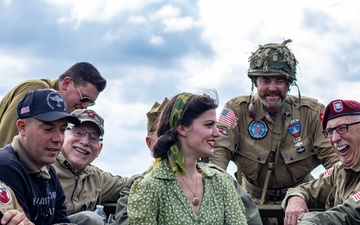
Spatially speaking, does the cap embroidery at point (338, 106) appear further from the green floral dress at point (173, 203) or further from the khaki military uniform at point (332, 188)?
the green floral dress at point (173, 203)

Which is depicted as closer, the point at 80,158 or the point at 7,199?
the point at 7,199

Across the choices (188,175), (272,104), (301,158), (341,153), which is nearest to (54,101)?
(188,175)

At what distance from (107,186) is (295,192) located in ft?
5.81

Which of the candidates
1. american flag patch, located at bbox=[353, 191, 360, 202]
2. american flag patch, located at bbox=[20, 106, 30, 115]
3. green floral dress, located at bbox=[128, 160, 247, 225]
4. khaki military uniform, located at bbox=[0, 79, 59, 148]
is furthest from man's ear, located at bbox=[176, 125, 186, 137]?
khaki military uniform, located at bbox=[0, 79, 59, 148]

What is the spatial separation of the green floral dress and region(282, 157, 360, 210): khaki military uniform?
1.60m

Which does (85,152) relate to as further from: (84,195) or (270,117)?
(270,117)

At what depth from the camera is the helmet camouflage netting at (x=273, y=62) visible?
346 inches

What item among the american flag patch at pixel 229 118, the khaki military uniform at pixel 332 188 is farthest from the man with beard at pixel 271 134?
the khaki military uniform at pixel 332 188

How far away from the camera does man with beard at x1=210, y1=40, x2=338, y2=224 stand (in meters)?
8.73

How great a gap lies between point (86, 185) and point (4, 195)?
2015 millimetres

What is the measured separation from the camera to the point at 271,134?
884cm

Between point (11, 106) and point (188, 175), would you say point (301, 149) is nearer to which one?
point (11, 106)

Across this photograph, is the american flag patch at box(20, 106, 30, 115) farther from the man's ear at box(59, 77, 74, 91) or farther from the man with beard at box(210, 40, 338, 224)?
the man with beard at box(210, 40, 338, 224)

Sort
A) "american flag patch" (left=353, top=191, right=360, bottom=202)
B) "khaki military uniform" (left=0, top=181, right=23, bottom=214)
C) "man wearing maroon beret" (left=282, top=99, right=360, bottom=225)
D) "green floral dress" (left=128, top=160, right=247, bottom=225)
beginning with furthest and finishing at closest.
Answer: "man wearing maroon beret" (left=282, top=99, right=360, bottom=225), "american flag patch" (left=353, top=191, right=360, bottom=202), "green floral dress" (left=128, top=160, right=247, bottom=225), "khaki military uniform" (left=0, top=181, right=23, bottom=214)
